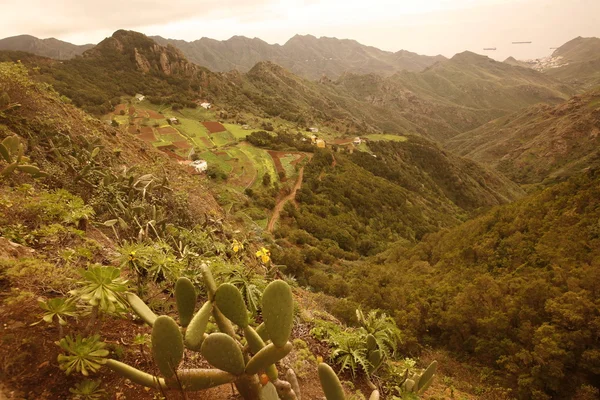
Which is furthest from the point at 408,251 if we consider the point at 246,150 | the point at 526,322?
the point at 246,150

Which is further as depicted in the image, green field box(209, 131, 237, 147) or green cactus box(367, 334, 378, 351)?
green field box(209, 131, 237, 147)

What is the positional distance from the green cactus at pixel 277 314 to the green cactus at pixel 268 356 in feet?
0.12

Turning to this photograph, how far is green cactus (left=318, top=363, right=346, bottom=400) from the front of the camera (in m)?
2.39

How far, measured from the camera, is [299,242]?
985 inches

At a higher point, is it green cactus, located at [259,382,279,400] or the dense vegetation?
green cactus, located at [259,382,279,400]

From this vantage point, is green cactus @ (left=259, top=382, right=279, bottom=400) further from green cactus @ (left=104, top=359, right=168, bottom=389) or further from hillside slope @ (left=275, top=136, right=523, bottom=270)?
hillside slope @ (left=275, top=136, right=523, bottom=270)

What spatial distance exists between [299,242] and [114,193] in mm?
18833

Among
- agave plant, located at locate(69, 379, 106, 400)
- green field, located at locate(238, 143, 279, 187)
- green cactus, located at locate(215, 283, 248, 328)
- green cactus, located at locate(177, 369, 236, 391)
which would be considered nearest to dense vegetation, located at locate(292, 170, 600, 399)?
green cactus, located at locate(215, 283, 248, 328)

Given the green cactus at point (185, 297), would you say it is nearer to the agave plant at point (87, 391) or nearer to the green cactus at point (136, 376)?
the green cactus at point (136, 376)

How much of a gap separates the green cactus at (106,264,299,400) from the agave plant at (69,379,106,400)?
1.23ft

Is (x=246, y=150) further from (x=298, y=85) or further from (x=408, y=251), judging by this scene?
(x=298, y=85)

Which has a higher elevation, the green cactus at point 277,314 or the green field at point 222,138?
the green field at point 222,138

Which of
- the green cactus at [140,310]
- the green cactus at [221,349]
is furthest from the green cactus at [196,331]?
the green cactus at [140,310]

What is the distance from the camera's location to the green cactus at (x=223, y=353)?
2.22 meters
